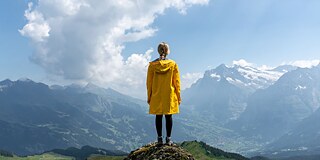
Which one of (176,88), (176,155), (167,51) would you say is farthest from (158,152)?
(167,51)

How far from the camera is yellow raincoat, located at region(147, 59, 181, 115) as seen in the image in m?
14.6

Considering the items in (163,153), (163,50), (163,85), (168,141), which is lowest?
(163,153)

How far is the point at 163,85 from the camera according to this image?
1466 cm

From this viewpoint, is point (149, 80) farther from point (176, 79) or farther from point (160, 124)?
point (160, 124)

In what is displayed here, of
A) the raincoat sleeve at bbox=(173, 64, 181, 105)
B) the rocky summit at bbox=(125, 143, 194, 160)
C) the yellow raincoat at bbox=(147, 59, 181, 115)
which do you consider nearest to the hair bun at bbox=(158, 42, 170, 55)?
the yellow raincoat at bbox=(147, 59, 181, 115)

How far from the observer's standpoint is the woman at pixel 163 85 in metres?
14.6

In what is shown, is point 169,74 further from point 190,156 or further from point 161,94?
point 190,156

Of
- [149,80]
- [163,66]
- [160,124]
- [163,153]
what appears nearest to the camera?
[163,153]

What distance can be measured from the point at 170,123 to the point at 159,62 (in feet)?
8.83

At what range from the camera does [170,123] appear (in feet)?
50.8

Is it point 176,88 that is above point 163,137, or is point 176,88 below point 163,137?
above

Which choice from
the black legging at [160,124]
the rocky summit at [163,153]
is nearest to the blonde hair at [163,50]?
the black legging at [160,124]

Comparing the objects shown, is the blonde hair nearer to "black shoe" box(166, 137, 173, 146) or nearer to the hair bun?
the hair bun

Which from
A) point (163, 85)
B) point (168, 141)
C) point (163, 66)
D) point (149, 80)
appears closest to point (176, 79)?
point (163, 85)
